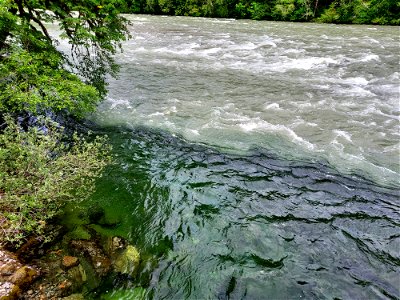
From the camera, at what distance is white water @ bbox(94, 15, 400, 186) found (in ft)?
31.4

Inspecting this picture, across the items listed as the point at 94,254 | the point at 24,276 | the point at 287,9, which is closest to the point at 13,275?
the point at 24,276

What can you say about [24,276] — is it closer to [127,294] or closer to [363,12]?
[127,294]

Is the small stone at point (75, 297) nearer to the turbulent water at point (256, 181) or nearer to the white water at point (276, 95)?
the turbulent water at point (256, 181)

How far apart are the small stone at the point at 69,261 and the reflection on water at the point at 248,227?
2.25 ft

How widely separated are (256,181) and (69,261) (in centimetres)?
464

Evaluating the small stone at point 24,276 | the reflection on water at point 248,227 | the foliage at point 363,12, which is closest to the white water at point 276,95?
the reflection on water at point 248,227

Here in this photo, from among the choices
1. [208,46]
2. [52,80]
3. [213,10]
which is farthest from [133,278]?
[213,10]

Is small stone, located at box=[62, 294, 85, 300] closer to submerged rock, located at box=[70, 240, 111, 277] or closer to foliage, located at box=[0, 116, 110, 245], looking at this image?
submerged rock, located at box=[70, 240, 111, 277]

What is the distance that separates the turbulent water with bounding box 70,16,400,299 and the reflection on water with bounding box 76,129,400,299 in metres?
0.03

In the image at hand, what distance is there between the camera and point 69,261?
554 cm

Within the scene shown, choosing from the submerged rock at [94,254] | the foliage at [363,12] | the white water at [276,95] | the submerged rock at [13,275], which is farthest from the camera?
the foliage at [363,12]

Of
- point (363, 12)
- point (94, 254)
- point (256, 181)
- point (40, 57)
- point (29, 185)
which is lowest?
point (256, 181)

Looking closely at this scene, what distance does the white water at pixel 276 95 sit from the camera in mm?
9562

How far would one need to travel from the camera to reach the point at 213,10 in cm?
3612
